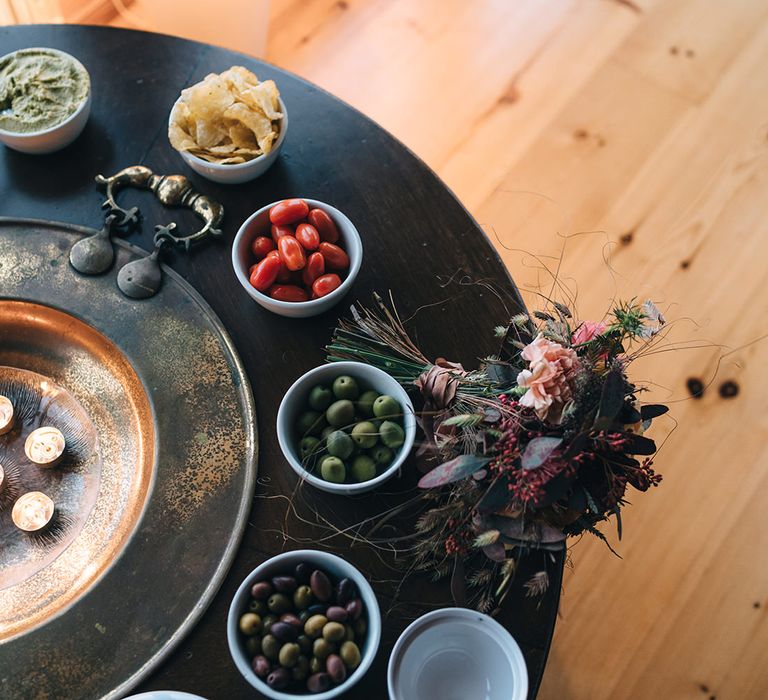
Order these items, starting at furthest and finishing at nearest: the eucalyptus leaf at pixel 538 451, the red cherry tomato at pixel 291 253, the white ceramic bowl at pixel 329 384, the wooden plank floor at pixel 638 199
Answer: the wooden plank floor at pixel 638 199, the red cherry tomato at pixel 291 253, the white ceramic bowl at pixel 329 384, the eucalyptus leaf at pixel 538 451

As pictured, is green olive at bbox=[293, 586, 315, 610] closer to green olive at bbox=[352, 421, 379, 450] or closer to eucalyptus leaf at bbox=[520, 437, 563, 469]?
green olive at bbox=[352, 421, 379, 450]

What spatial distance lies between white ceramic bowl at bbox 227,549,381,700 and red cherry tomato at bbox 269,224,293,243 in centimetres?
46

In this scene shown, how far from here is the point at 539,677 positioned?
1002mm

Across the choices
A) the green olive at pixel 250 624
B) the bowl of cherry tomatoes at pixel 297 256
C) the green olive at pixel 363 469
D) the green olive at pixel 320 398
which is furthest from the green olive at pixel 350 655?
the bowl of cherry tomatoes at pixel 297 256

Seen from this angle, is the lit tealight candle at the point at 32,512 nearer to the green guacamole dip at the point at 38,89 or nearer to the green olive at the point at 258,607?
the green olive at the point at 258,607

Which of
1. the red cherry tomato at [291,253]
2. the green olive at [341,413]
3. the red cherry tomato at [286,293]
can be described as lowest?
the green olive at [341,413]

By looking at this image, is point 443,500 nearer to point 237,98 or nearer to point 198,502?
point 198,502

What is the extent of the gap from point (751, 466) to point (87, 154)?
159 centimetres

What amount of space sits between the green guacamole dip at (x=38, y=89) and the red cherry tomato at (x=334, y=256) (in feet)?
1.54

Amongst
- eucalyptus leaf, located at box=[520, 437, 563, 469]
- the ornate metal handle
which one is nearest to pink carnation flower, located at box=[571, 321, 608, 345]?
eucalyptus leaf, located at box=[520, 437, 563, 469]

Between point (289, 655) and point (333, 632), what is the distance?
6 cm

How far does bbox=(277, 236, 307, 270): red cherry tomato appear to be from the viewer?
111 centimetres

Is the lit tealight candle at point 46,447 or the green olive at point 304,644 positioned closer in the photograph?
the green olive at point 304,644

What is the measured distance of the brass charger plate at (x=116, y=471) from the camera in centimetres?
97
